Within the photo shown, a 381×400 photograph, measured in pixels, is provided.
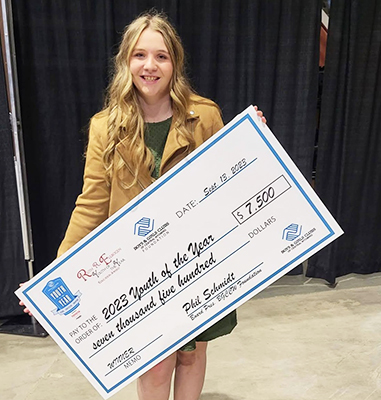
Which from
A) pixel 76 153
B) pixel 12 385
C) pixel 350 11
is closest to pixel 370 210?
pixel 350 11

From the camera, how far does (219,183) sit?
1101mm

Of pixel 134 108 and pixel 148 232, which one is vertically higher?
pixel 134 108

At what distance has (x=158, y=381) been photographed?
1.33m

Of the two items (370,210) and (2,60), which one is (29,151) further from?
(370,210)

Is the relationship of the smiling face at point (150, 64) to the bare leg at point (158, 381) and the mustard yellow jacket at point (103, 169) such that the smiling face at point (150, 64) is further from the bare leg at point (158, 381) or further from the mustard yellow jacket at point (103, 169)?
the bare leg at point (158, 381)

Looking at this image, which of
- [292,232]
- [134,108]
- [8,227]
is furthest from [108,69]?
[292,232]

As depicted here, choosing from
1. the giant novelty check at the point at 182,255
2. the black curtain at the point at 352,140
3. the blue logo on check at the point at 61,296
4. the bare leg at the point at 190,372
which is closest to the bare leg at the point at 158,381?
the bare leg at the point at 190,372

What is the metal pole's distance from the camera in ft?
6.51

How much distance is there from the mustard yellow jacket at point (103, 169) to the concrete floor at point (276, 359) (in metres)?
0.98

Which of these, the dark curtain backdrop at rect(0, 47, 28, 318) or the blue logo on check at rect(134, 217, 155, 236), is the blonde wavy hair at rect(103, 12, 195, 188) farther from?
the dark curtain backdrop at rect(0, 47, 28, 318)

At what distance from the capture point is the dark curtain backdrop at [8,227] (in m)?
2.15

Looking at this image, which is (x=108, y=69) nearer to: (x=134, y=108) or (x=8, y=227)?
(x=8, y=227)

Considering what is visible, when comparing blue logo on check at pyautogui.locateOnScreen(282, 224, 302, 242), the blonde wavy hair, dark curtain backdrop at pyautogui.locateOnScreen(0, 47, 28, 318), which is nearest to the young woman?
the blonde wavy hair

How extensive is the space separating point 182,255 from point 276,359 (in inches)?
47.7
